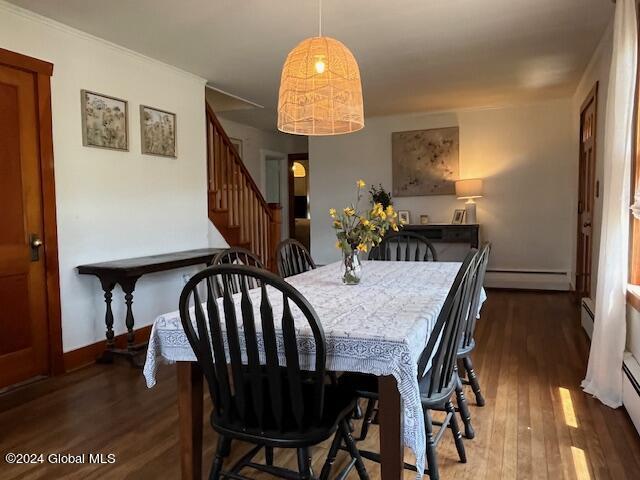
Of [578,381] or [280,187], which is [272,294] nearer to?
[578,381]

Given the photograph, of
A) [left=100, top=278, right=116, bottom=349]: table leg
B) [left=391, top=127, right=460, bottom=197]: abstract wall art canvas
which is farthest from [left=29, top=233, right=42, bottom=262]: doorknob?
[left=391, top=127, right=460, bottom=197]: abstract wall art canvas

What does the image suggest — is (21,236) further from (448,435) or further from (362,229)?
(448,435)

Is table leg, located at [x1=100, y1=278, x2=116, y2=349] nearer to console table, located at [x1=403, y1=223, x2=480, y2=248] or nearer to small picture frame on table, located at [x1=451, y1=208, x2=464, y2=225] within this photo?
console table, located at [x1=403, y1=223, x2=480, y2=248]

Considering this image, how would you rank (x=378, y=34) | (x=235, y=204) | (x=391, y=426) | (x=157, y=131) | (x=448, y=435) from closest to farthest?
(x=391, y=426) → (x=448, y=435) → (x=378, y=34) → (x=157, y=131) → (x=235, y=204)

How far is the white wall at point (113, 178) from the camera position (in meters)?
3.26

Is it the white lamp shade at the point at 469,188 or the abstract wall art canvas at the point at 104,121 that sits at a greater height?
the abstract wall art canvas at the point at 104,121

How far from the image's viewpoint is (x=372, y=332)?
1.48 m

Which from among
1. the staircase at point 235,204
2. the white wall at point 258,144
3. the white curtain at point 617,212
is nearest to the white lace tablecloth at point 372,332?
the white curtain at point 617,212

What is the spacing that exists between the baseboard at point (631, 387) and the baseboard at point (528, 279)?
3606 millimetres

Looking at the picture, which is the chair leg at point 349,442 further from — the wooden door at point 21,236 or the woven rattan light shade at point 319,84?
the wooden door at point 21,236

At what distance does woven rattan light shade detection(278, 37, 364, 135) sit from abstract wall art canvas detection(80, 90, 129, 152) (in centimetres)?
197

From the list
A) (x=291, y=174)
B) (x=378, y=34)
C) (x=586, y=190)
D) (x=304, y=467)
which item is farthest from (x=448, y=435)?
(x=291, y=174)

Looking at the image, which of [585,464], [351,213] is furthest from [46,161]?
[585,464]

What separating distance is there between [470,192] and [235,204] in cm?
302
